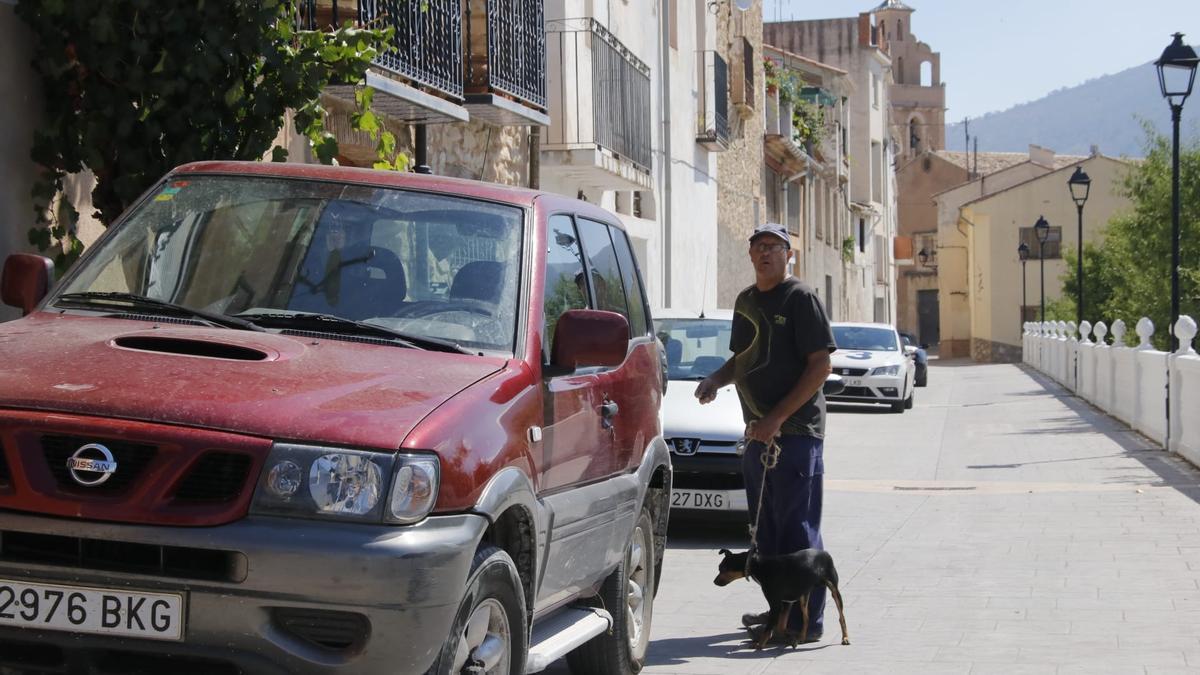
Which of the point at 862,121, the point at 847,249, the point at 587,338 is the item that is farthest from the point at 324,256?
the point at 862,121

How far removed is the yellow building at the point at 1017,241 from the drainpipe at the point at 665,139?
45.1m

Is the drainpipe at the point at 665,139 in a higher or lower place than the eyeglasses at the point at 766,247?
higher

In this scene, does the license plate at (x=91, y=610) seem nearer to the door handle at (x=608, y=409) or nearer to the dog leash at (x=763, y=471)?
the door handle at (x=608, y=409)

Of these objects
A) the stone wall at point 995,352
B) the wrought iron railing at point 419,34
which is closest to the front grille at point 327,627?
the wrought iron railing at point 419,34

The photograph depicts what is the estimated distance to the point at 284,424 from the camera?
13.4ft

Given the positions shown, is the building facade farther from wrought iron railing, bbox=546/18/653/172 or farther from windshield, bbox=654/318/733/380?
windshield, bbox=654/318/733/380

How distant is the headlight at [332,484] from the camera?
13.2 ft

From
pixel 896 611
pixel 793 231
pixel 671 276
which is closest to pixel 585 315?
pixel 896 611

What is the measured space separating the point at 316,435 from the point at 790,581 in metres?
3.70

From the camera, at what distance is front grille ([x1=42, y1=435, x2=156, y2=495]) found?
4066 millimetres

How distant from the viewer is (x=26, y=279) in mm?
5383

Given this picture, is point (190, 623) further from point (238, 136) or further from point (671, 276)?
point (671, 276)

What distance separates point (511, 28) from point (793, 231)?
115 feet

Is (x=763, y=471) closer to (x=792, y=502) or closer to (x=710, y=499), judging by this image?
(x=792, y=502)
